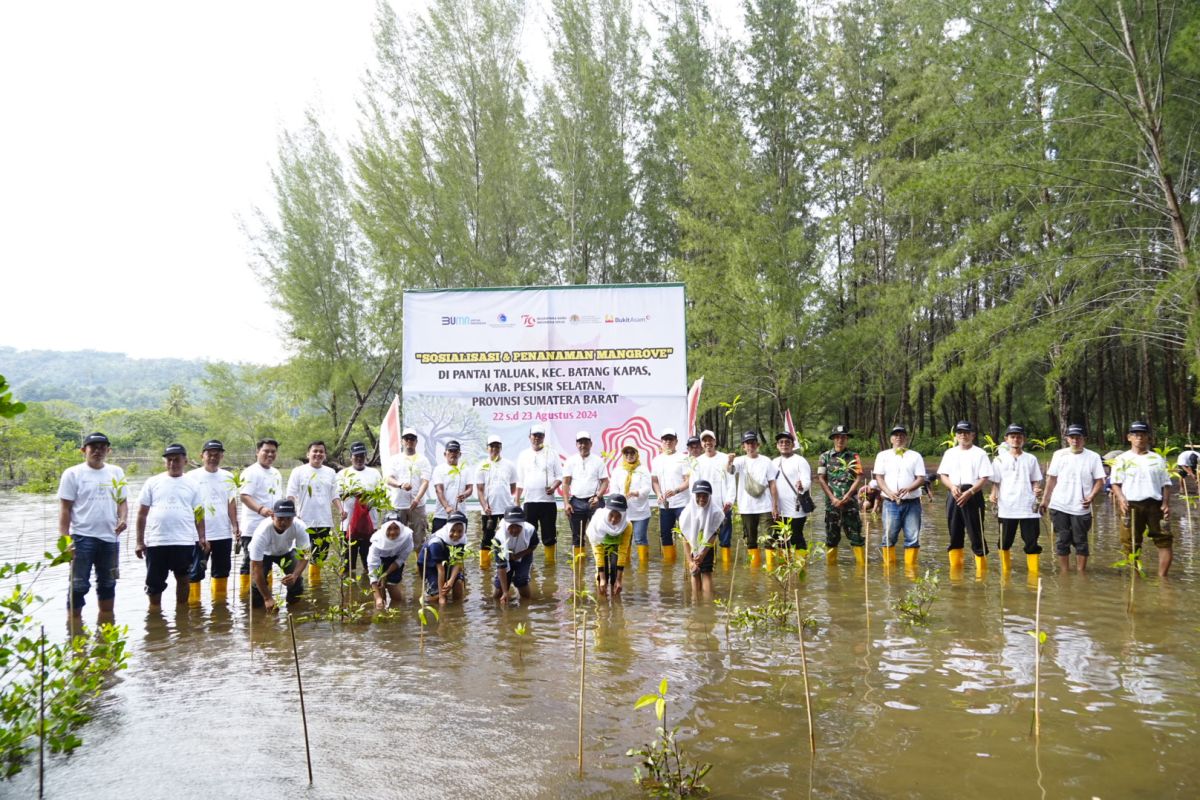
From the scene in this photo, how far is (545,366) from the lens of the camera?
11781 mm

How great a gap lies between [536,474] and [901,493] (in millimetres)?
4602

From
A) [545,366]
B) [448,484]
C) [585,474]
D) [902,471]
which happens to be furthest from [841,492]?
[448,484]

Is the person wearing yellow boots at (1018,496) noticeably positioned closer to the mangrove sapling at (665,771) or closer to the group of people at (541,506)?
the group of people at (541,506)

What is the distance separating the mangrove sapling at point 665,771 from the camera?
3.84 meters

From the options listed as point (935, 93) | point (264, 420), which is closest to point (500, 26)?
point (935, 93)

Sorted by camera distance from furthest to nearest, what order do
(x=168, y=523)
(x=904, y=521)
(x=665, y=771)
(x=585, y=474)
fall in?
(x=585, y=474)
(x=904, y=521)
(x=168, y=523)
(x=665, y=771)

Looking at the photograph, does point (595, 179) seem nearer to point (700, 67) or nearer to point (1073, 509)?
point (700, 67)

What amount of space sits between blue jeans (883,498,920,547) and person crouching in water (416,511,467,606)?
531 centimetres

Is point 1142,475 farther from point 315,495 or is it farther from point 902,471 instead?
point 315,495

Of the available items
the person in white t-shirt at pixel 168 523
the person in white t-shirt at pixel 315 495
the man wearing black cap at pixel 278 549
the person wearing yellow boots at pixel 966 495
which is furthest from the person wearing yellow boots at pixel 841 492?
the person in white t-shirt at pixel 168 523

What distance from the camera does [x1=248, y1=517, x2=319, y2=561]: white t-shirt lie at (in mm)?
7867

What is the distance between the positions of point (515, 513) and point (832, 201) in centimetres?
2355

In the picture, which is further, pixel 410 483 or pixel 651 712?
pixel 410 483

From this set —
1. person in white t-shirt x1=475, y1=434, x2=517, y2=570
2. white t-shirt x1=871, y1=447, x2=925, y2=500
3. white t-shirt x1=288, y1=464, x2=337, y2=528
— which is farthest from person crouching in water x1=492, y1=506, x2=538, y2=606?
white t-shirt x1=871, y1=447, x2=925, y2=500
